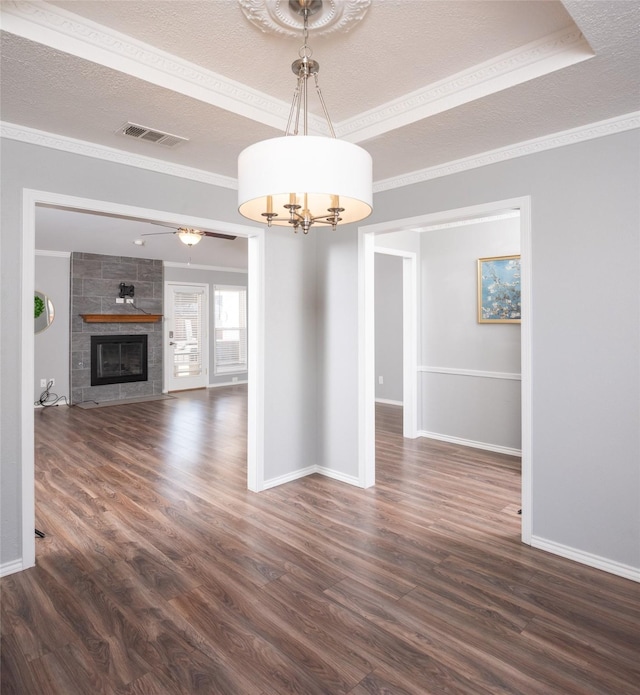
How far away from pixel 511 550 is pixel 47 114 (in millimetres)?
3693

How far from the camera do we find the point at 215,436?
5789mm

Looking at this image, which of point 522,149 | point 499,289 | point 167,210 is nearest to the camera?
point 522,149

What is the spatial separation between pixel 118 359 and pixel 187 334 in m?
1.51

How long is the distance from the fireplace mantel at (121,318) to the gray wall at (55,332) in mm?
380

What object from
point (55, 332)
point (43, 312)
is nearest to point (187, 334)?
point (55, 332)

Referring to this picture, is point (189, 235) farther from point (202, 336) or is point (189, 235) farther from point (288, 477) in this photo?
point (202, 336)

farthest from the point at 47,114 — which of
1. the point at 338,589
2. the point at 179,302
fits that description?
the point at 179,302

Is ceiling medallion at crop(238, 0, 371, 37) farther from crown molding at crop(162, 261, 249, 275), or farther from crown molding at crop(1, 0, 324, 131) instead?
crown molding at crop(162, 261, 249, 275)

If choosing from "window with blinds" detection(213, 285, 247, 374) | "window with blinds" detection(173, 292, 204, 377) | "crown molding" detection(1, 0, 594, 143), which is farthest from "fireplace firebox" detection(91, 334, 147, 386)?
"crown molding" detection(1, 0, 594, 143)

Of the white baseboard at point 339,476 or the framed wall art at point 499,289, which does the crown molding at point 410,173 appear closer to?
the framed wall art at point 499,289

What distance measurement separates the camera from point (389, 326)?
7.65 meters

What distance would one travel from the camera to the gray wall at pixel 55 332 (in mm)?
7785

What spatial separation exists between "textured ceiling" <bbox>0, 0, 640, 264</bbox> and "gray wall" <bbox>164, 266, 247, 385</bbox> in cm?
663

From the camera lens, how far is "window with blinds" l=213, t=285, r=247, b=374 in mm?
10156
